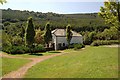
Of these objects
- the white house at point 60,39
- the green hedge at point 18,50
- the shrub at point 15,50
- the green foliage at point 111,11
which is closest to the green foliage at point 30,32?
the green hedge at point 18,50

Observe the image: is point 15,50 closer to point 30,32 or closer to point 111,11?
point 30,32

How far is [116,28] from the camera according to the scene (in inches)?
888

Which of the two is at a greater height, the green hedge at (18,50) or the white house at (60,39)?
the white house at (60,39)

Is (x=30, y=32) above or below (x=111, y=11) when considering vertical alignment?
below

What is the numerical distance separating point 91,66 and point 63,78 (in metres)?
4.46

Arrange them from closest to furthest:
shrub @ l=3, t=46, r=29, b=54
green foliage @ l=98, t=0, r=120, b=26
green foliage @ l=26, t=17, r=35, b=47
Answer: green foliage @ l=98, t=0, r=120, b=26 < shrub @ l=3, t=46, r=29, b=54 < green foliage @ l=26, t=17, r=35, b=47

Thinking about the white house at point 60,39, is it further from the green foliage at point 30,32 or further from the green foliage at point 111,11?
the green foliage at point 111,11

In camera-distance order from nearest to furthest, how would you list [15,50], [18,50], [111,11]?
[111,11], [15,50], [18,50]

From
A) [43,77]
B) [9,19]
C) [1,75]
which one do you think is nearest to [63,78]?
[43,77]

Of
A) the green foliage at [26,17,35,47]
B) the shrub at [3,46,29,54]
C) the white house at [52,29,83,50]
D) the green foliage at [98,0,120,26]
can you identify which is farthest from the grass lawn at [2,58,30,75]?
the white house at [52,29,83,50]

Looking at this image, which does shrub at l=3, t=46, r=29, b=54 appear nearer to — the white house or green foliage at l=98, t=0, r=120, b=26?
the white house

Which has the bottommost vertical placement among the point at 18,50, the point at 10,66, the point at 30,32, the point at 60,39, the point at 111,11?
the point at 10,66

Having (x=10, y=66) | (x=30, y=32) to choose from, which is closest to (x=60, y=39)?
(x=30, y=32)

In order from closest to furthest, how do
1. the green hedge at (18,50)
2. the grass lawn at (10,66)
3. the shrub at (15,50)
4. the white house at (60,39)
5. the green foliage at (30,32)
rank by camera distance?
the grass lawn at (10,66) → the shrub at (15,50) → the green hedge at (18,50) → the green foliage at (30,32) → the white house at (60,39)
